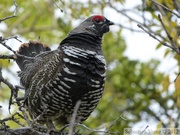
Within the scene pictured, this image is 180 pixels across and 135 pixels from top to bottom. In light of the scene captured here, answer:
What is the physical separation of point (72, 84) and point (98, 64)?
0.27 m

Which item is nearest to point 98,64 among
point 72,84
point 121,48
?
point 72,84

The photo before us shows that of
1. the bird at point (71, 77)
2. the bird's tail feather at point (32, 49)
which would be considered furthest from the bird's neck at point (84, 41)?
the bird's tail feather at point (32, 49)

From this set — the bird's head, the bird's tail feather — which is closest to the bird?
the bird's head

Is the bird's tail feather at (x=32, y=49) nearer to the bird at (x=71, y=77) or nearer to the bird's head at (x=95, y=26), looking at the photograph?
the bird at (x=71, y=77)

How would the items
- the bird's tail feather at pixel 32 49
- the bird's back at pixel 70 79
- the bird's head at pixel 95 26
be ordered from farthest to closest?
the bird's tail feather at pixel 32 49 → the bird's head at pixel 95 26 → the bird's back at pixel 70 79

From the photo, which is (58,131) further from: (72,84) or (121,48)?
(121,48)

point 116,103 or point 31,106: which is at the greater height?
point 116,103

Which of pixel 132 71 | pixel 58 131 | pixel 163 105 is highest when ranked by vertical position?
pixel 132 71

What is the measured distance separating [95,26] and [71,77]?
26.0 inches

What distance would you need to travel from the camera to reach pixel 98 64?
172 inches

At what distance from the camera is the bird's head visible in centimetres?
471

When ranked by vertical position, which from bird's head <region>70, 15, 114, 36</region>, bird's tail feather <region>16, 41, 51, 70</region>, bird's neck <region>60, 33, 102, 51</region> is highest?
bird's tail feather <region>16, 41, 51, 70</region>

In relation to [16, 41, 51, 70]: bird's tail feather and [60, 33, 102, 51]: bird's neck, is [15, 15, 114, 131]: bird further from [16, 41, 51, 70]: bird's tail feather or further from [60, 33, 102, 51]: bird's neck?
[16, 41, 51, 70]: bird's tail feather

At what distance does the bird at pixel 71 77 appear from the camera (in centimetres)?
432
